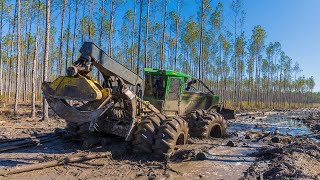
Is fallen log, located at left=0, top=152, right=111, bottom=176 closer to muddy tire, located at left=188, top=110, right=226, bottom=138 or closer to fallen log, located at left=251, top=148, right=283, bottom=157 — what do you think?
muddy tire, located at left=188, top=110, right=226, bottom=138

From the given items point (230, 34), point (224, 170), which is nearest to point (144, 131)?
point (224, 170)

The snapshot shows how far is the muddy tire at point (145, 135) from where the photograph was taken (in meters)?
7.71

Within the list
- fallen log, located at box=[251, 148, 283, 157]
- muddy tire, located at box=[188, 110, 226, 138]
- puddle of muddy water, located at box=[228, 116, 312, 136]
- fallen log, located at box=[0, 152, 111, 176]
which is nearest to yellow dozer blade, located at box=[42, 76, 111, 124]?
fallen log, located at box=[0, 152, 111, 176]

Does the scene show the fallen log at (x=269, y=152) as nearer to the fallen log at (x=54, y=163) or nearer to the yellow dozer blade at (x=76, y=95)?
the fallen log at (x=54, y=163)

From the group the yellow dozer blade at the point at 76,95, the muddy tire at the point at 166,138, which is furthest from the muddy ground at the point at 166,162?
the yellow dozer blade at the point at 76,95

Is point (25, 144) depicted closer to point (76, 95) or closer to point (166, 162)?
point (76, 95)

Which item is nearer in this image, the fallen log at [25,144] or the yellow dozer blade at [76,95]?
the yellow dozer blade at [76,95]

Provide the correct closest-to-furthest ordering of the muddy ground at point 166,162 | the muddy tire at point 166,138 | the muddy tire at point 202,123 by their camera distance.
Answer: the muddy ground at point 166,162, the muddy tire at point 166,138, the muddy tire at point 202,123

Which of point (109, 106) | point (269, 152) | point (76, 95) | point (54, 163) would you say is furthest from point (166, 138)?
point (269, 152)

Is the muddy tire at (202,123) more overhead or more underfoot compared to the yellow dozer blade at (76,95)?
more underfoot

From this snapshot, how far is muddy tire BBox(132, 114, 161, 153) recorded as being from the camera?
771 centimetres

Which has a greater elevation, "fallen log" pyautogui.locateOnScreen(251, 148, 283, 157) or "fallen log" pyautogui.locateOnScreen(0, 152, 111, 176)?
"fallen log" pyautogui.locateOnScreen(0, 152, 111, 176)

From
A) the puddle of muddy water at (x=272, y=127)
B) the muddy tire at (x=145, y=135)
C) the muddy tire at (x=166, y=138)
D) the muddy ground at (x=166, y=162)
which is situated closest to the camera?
the muddy ground at (x=166, y=162)

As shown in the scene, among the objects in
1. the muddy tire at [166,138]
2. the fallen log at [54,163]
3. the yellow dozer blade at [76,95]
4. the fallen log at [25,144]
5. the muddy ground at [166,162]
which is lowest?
the muddy ground at [166,162]
